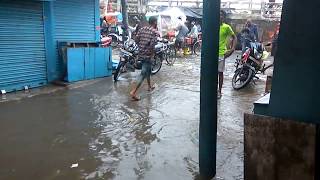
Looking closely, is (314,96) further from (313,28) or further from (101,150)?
(101,150)

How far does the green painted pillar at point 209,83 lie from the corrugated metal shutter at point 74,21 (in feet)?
22.7

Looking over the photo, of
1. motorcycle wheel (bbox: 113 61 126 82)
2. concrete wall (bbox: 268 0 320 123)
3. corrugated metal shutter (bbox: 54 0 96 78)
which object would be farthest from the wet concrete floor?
corrugated metal shutter (bbox: 54 0 96 78)

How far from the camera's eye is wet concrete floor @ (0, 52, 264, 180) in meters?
4.52

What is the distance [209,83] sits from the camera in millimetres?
3951

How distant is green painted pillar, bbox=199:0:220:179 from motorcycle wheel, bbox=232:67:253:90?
231 inches

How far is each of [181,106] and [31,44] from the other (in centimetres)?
425

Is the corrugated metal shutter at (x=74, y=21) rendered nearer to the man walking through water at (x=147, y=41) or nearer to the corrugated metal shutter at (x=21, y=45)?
the corrugated metal shutter at (x=21, y=45)

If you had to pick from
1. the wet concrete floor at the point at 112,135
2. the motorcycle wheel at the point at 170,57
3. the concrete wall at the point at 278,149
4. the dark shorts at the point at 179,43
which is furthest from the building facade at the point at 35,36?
the dark shorts at the point at 179,43

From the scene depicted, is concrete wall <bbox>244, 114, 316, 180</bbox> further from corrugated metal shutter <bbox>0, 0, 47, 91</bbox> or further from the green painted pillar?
corrugated metal shutter <bbox>0, 0, 47, 91</bbox>

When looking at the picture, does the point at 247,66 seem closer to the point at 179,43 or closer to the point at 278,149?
the point at 278,149

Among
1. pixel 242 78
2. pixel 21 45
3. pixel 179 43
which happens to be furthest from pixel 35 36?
pixel 179 43

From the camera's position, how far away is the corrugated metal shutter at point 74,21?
33.2ft

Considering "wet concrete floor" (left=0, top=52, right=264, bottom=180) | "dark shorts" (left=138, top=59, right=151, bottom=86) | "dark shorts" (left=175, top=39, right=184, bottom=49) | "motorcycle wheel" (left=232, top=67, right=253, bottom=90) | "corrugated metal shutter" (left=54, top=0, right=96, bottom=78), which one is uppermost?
"corrugated metal shutter" (left=54, top=0, right=96, bottom=78)

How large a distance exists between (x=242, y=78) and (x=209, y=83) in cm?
631
